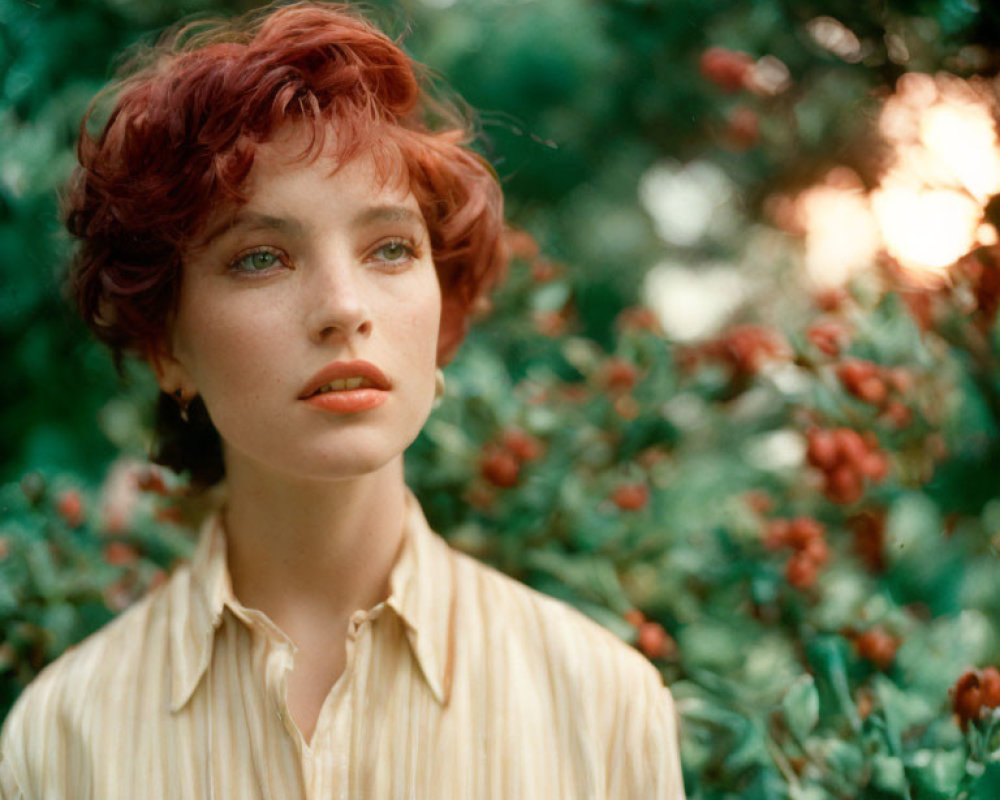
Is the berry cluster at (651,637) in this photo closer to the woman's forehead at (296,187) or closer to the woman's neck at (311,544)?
the woman's neck at (311,544)

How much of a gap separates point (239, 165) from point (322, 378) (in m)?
0.22

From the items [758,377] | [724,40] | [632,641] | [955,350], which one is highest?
[724,40]

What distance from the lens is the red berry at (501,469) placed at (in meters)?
1.52

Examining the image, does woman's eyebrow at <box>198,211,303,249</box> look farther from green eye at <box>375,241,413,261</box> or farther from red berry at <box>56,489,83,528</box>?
red berry at <box>56,489,83,528</box>

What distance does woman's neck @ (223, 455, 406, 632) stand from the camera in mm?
1188

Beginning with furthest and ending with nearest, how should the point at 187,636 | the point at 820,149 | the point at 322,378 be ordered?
the point at 820,149
the point at 187,636
the point at 322,378

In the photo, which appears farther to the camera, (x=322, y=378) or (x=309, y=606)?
(x=309, y=606)

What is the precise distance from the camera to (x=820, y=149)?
5.72 ft

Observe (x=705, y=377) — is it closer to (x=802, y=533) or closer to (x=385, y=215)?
(x=802, y=533)

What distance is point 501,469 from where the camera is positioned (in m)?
1.52

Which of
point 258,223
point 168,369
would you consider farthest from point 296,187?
point 168,369

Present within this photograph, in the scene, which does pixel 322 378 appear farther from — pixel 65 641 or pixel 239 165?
pixel 65 641

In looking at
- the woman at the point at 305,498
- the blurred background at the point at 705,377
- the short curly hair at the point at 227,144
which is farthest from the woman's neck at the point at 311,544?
the blurred background at the point at 705,377

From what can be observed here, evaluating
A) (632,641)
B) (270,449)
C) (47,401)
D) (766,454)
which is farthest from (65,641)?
(766,454)
